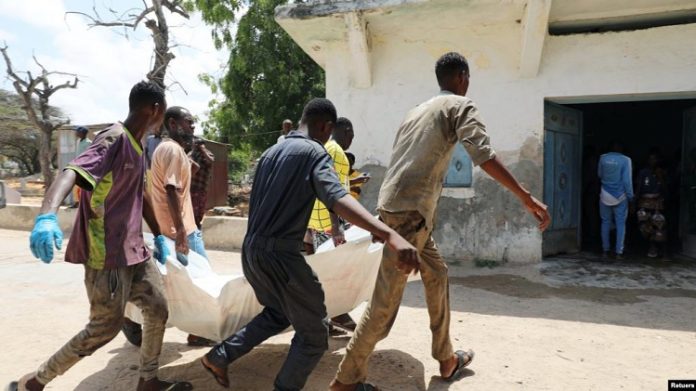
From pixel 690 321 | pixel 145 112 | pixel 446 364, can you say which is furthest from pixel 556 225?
pixel 145 112

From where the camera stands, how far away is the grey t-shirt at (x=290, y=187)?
6.91 ft

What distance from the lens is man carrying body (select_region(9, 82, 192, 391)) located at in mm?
2166

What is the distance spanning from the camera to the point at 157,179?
3186 millimetres

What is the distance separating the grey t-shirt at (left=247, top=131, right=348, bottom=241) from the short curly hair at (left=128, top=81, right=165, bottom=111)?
0.69 meters

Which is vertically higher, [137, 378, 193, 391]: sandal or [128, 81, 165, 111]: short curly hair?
[128, 81, 165, 111]: short curly hair

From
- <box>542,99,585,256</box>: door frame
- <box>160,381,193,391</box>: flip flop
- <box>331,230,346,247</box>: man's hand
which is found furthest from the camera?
<box>542,99,585,256</box>: door frame

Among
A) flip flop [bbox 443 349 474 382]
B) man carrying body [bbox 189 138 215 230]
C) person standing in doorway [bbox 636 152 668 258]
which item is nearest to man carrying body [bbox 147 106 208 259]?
man carrying body [bbox 189 138 215 230]

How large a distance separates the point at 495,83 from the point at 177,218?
177 inches

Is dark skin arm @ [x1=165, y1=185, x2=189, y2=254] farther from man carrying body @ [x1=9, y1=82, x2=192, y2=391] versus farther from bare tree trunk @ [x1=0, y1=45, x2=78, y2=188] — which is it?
bare tree trunk @ [x1=0, y1=45, x2=78, y2=188]

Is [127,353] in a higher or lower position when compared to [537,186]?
lower

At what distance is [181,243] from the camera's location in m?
2.91

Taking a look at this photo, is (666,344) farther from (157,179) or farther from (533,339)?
(157,179)

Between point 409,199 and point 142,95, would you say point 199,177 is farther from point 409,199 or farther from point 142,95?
point 409,199

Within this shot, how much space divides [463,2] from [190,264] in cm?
417
